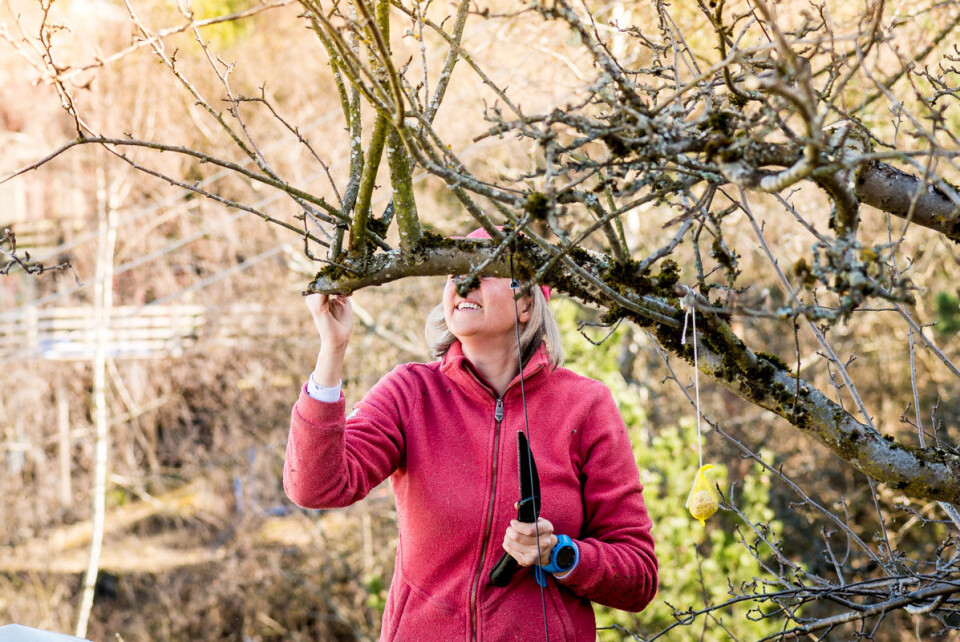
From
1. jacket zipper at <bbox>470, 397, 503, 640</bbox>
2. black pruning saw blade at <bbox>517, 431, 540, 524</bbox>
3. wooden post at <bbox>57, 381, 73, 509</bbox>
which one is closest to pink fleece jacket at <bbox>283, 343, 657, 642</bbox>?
jacket zipper at <bbox>470, 397, 503, 640</bbox>

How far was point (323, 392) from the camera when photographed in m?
1.83

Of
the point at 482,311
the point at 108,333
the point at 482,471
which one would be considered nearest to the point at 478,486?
the point at 482,471

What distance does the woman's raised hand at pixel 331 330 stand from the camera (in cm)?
180

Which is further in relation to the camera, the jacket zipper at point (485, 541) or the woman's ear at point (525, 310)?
the woman's ear at point (525, 310)

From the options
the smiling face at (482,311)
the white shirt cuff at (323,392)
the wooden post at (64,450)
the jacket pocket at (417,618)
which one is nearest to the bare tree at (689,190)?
the white shirt cuff at (323,392)

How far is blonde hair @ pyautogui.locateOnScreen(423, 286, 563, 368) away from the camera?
2100 millimetres

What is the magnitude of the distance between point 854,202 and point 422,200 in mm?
7521

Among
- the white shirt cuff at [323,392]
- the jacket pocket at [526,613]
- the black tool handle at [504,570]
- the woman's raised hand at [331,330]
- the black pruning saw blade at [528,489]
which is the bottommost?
the jacket pocket at [526,613]

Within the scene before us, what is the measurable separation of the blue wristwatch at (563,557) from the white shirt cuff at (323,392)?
513mm

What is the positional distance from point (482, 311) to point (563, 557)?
0.54m

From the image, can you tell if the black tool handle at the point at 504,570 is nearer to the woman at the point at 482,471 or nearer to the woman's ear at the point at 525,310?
the woman at the point at 482,471

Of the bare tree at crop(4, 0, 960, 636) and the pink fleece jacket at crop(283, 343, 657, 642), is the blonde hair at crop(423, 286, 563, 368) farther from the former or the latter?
the bare tree at crop(4, 0, 960, 636)

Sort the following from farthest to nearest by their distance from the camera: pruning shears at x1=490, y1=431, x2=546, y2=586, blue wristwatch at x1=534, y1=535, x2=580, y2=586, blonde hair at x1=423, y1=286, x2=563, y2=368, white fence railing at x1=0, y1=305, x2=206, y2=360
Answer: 1. white fence railing at x1=0, y1=305, x2=206, y2=360
2. blonde hair at x1=423, y1=286, x2=563, y2=368
3. blue wristwatch at x1=534, y1=535, x2=580, y2=586
4. pruning shears at x1=490, y1=431, x2=546, y2=586

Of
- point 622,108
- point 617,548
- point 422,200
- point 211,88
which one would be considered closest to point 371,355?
point 422,200
